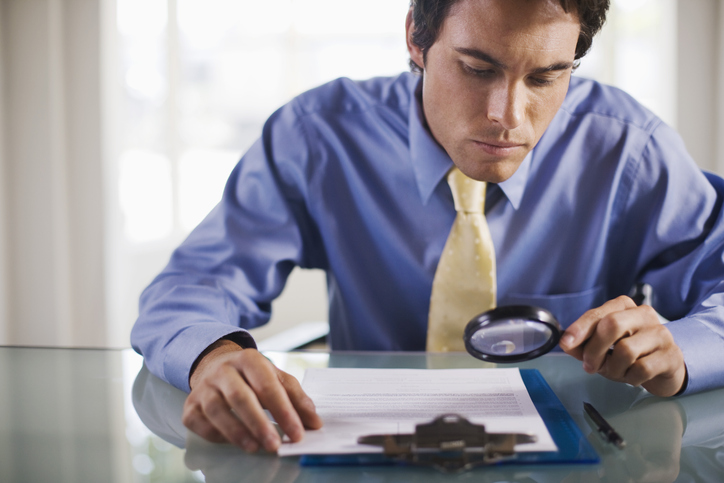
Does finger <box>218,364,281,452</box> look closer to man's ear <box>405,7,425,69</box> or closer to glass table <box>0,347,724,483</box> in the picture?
glass table <box>0,347,724,483</box>

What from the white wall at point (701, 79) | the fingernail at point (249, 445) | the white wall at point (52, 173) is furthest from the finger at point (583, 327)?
the white wall at point (52, 173)

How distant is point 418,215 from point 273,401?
823 millimetres

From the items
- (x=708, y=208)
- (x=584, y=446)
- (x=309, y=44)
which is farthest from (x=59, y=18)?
(x=584, y=446)

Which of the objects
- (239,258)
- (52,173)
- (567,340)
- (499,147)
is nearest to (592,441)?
(567,340)

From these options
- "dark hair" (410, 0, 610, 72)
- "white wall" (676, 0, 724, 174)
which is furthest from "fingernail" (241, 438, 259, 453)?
"white wall" (676, 0, 724, 174)

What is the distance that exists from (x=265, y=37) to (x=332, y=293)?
11.2 feet

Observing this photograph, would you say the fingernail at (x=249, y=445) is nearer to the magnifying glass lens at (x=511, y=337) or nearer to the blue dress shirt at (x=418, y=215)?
the magnifying glass lens at (x=511, y=337)

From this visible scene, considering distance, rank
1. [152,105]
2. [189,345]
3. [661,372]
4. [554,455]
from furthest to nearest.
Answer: [152,105], [189,345], [661,372], [554,455]

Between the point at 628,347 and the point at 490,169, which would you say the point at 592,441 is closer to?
the point at 628,347

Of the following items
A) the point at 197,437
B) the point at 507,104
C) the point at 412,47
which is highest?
the point at 412,47

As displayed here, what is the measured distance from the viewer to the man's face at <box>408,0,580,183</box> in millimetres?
1052

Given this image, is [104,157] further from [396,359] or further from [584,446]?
[584,446]

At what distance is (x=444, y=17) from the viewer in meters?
1.17

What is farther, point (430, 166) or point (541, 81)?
point (430, 166)
